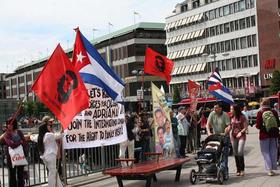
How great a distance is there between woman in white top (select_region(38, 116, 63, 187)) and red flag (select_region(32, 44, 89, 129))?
3.31 ft

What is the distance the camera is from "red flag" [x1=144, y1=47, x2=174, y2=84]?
54.2 feet

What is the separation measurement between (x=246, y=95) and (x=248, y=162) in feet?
213

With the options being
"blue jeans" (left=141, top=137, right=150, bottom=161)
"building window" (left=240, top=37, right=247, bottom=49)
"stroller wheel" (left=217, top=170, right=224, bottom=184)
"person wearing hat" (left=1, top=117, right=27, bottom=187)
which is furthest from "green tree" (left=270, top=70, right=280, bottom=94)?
"person wearing hat" (left=1, top=117, right=27, bottom=187)

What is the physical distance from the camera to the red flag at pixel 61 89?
33.8 feet

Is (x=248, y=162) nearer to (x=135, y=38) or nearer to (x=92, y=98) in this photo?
(x=92, y=98)

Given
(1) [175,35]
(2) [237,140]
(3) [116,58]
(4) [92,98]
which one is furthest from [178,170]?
(3) [116,58]

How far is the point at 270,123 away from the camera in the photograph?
1324 centimetres

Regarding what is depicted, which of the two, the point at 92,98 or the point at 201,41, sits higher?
the point at 201,41

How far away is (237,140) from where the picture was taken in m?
14.0

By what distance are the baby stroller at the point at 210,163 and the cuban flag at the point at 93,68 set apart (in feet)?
8.33

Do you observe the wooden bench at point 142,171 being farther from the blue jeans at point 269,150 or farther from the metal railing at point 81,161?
the metal railing at point 81,161

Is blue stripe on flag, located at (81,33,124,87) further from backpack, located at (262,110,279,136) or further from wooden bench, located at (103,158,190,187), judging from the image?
backpack, located at (262,110,279,136)

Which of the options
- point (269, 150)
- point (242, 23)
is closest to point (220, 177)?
point (269, 150)

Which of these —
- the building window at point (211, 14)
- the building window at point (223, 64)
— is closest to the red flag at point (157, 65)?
the building window at point (223, 64)
